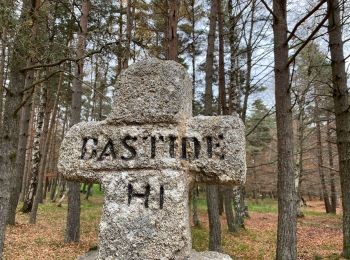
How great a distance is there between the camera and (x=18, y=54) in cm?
551

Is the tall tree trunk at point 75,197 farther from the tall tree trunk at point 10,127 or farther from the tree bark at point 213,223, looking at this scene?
the tall tree trunk at point 10,127

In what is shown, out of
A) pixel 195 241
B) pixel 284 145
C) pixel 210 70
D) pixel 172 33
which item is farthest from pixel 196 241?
pixel 172 33

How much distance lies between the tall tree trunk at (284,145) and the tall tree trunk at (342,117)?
265cm

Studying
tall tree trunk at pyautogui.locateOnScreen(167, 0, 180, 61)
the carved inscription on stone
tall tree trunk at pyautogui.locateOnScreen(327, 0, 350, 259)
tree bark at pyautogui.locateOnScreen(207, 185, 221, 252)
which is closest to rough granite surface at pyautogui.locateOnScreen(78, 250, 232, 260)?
the carved inscription on stone

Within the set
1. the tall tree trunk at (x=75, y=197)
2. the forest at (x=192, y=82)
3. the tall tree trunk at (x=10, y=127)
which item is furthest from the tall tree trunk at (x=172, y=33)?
the tall tree trunk at (x=75, y=197)

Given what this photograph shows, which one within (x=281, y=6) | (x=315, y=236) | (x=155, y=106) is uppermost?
(x=281, y=6)

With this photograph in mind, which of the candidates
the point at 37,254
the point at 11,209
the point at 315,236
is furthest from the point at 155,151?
the point at 315,236

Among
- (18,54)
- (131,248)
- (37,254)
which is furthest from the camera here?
(37,254)

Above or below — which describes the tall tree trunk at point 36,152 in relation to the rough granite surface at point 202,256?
above

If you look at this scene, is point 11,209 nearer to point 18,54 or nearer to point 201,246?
point 201,246

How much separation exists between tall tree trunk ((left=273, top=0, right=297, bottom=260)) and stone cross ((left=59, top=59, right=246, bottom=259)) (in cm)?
292

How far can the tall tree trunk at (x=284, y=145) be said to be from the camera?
5500 millimetres

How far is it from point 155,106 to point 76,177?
876 millimetres

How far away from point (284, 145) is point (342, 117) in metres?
3.13
